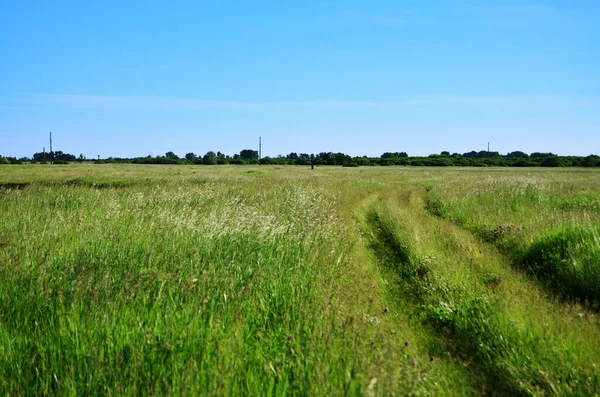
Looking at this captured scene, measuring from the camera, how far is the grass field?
3678 millimetres

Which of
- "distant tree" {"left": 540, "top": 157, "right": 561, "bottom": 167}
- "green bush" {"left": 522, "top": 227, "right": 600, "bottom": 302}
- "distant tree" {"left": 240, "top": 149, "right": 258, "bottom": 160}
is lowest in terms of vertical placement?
"green bush" {"left": 522, "top": 227, "right": 600, "bottom": 302}

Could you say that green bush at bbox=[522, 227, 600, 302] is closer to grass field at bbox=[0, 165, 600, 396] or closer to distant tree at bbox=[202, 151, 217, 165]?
grass field at bbox=[0, 165, 600, 396]

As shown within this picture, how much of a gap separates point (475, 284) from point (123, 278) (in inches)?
204

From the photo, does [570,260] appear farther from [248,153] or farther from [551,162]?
[248,153]

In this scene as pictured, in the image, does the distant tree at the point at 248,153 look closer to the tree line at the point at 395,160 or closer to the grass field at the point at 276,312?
the tree line at the point at 395,160

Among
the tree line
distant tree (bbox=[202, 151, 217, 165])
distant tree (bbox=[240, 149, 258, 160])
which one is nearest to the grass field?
the tree line

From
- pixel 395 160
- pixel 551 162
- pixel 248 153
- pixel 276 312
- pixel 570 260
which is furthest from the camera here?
pixel 248 153

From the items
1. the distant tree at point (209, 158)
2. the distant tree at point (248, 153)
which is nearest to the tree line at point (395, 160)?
the distant tree at point (209, 158)

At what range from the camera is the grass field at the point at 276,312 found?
3678mm

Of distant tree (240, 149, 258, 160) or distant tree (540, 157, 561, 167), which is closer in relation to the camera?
distant tree (540, 157, 561, 167)

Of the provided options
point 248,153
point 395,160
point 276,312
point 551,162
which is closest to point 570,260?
point 276,312

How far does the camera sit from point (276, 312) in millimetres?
5328

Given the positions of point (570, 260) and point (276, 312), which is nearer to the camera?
point (276, 312)

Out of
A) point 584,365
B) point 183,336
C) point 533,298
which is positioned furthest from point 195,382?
point 533,298
